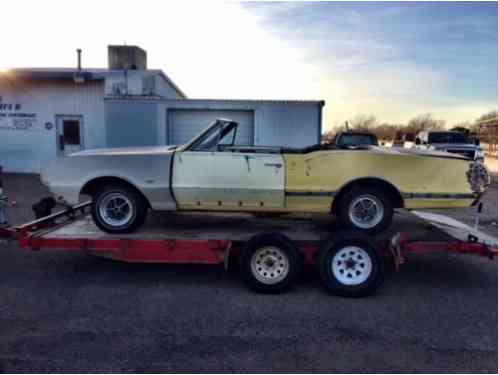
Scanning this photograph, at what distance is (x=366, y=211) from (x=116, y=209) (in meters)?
3.00

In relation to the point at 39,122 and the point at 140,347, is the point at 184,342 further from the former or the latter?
the point at 39,122

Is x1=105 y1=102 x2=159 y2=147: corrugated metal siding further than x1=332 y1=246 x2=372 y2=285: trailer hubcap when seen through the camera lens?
Yes

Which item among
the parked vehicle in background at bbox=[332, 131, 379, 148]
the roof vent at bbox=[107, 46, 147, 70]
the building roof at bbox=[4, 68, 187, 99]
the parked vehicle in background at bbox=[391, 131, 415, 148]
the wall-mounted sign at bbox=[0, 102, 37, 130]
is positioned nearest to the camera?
the parked vehicle in background at bbox=[332, 131, 379, 148]

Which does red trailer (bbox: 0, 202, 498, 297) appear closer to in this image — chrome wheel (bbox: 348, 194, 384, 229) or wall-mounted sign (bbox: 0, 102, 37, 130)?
chrome wheel (bbox: 348, 194, 384, 229)

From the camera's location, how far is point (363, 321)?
3.83 m

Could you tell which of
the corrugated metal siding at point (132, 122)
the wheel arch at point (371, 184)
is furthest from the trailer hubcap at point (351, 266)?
the corrugated metal siding at point (132, 122)

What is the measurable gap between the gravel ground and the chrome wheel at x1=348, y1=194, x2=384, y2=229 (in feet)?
2.53

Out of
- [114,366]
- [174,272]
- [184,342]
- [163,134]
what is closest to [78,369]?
[114,366]

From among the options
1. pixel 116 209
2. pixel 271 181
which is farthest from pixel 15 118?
pixel 271 181

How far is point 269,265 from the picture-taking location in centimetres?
446

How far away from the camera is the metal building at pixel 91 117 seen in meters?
13.9

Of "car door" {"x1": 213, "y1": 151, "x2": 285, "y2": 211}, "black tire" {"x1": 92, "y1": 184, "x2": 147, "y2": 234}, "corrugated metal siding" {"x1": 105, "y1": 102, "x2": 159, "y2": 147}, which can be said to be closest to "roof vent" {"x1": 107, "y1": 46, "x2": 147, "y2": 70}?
"corrugated metal siding" {"x1": 105, "y1": 102, "x2": 159, "y2": 147}

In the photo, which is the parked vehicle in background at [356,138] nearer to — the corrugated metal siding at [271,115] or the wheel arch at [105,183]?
the corrugated metal siding at [271,115]

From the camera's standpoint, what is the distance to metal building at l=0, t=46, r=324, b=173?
45.6 ft
